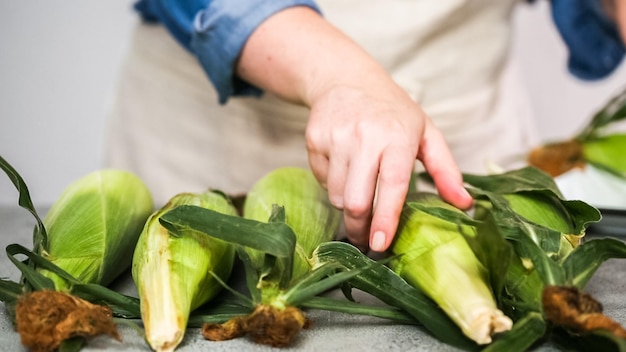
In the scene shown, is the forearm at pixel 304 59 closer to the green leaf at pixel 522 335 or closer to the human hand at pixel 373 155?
the human hand at pixel 373 155

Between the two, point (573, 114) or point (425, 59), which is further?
point (573, 114)

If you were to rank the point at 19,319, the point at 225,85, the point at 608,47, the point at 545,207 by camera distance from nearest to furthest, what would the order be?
the point at 19,319 < the point at 545,207 < the point at 225,85 < the point at 608,47

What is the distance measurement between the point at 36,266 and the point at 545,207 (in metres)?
0.33

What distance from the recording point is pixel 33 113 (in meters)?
1.64

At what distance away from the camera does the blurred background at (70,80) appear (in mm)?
1615

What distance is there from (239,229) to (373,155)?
11cm

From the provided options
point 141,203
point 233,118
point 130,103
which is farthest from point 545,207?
point 130,103

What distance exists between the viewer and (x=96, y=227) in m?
0.46

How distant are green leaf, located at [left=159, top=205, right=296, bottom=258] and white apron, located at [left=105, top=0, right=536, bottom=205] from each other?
0.38m

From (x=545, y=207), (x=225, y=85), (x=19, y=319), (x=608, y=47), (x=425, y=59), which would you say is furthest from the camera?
(x=608, y=47)

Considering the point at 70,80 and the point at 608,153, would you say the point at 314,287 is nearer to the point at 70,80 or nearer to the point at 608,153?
the point at 608,153

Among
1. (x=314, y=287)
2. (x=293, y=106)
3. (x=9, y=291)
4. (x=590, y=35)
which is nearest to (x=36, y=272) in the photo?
(x=9, y=291)

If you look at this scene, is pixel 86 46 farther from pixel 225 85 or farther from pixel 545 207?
pixel 545 207

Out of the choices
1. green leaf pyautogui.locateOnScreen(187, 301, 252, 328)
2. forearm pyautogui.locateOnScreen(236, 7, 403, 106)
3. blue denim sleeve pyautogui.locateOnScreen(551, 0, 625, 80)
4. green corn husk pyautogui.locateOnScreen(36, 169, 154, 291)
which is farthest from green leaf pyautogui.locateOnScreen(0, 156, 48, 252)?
blue denim sleeve pyautogui.locateOnScreen(551, 0, 625, 80)
